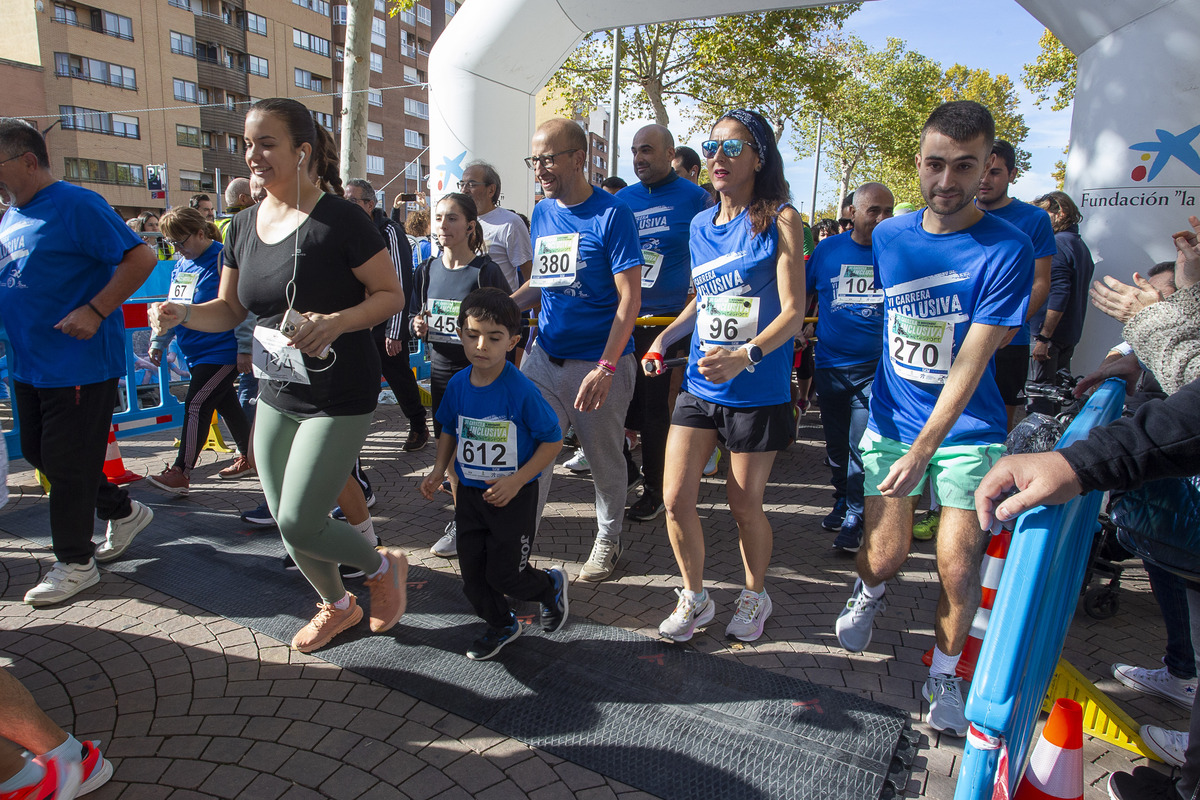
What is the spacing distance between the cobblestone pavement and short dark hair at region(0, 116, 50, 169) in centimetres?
215

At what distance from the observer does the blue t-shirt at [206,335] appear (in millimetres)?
4918

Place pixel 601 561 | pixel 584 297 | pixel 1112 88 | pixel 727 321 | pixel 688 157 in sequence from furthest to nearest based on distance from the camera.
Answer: pixel 688 157 < pixel 1112 88 < pixel 601 561 < pixel 584 297 < pixel 727 321

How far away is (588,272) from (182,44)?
4588 centimetres

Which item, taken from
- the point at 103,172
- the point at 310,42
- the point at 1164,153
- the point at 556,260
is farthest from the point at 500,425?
the point at 310,42

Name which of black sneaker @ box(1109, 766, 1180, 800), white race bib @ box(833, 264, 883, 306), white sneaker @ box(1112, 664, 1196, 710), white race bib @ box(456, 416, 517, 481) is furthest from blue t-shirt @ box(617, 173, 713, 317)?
black sneaker @ box(1109, 766, 1180, 800)

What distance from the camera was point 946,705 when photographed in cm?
267

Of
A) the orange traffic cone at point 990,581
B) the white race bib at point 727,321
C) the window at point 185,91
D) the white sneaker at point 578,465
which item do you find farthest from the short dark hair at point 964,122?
the window at point 185,91

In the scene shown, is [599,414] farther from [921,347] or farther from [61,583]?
[61,583]

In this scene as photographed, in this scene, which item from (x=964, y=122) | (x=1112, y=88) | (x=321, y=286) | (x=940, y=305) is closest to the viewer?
(x=964, y=122)

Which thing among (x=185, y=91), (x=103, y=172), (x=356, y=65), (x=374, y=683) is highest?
(x=185, y=91)

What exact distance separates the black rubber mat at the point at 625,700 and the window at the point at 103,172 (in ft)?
130

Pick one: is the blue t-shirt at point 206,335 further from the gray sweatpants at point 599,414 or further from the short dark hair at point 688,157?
the short dark hair at point 688,157

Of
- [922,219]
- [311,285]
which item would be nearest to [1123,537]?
[922,219]

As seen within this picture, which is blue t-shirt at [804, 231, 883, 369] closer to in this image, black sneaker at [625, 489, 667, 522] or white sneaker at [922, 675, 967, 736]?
black sneaker at [625, 489, 667, 522]
